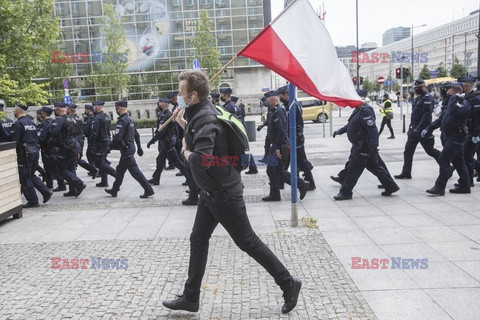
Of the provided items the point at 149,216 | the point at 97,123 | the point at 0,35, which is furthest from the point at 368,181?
the point at 0,35

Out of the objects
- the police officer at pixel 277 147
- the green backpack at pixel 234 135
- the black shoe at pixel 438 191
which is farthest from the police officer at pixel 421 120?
the green backpack at pixel 234 135

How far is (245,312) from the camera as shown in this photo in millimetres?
3818

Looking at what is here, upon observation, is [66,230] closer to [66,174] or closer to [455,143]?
[66,174]

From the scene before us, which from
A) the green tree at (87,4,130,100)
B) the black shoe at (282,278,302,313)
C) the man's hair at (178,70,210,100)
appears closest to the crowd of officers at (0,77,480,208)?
the black shoe at (282,278,302,313)

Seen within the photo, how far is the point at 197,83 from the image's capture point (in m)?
3.53

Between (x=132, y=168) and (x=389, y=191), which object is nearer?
(x=389, y=191)

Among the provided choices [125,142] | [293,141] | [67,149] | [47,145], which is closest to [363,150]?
[293,141]

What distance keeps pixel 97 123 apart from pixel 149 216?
3.63 metres

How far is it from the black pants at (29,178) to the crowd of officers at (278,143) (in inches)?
0.6

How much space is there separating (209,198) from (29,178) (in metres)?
6.08

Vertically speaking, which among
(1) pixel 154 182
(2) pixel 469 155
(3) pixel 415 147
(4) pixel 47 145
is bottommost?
(1) pixel 154 182

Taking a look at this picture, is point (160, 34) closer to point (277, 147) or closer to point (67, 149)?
point (67, 149)

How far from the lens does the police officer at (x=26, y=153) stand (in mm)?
8242

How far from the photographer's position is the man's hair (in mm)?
3523
